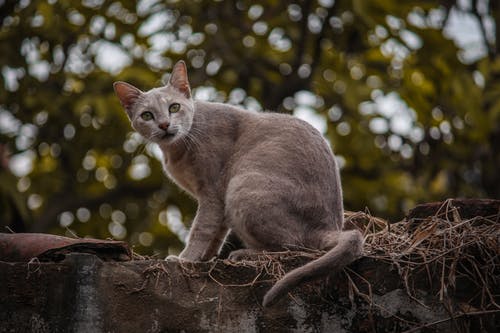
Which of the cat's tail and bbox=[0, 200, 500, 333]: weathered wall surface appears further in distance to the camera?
bbox=[0, 200, 500, 333]: weathered wall surface

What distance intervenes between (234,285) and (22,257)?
97cm

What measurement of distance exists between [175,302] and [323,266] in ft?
2.19

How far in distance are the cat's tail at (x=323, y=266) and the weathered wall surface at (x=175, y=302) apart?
0.13 m

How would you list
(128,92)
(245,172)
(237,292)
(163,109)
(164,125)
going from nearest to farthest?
(237,292) < (245,172) < (164,125) < (163,109) < (128,92)

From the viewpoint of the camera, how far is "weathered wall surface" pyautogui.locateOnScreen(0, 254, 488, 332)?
3.47 metres

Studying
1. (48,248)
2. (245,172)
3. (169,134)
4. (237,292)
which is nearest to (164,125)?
(169,134)

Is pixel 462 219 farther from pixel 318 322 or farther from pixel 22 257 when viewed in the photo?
pixel 22 257

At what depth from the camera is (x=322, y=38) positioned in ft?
27.8

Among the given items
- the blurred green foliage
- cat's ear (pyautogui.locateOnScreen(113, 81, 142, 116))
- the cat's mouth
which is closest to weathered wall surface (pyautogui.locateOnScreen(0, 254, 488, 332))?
the cat's mouth

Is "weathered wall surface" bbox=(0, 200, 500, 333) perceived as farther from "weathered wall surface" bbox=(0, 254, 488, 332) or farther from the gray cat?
the gray cat

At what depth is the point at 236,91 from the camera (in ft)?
27.9

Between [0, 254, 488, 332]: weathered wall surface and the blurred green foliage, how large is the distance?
4.04m

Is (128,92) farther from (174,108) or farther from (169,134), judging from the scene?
(169,134)

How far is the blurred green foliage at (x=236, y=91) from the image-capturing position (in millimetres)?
7820
